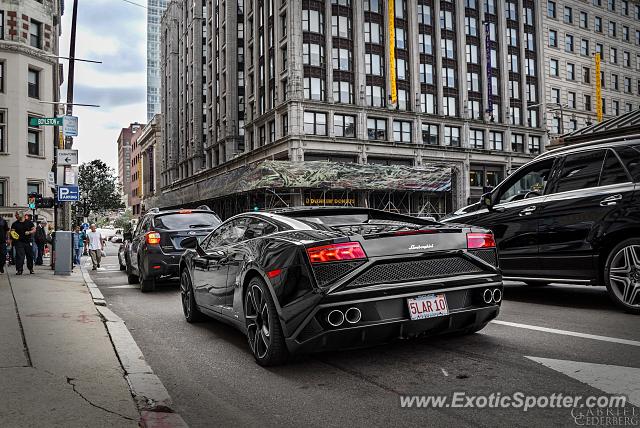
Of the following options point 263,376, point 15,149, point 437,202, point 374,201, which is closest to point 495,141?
point 437,202

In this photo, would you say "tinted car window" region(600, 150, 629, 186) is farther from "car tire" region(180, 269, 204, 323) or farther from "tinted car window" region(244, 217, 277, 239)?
"car tire" region(180, 269, 204, 323)

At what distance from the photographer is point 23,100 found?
34.2m

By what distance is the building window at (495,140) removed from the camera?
5459 centimetres

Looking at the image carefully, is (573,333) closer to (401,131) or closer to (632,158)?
(632,158)

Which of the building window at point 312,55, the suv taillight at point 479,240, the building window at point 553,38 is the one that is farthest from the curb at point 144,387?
the building window at point 553,38

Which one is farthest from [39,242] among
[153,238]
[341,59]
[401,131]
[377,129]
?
[401,131]

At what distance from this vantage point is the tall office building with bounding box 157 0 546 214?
144 ft

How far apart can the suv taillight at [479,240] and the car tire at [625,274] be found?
7.10 feet

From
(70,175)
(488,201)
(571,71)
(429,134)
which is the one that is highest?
(571,71)

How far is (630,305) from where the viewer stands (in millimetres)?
6172

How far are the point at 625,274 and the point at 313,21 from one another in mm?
42849

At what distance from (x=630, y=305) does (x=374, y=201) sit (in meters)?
40.6

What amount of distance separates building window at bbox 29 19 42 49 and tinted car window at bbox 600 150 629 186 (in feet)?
124

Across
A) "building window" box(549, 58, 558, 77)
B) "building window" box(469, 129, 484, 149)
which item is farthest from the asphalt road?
"building window" box(549, 58, 558, 77)
